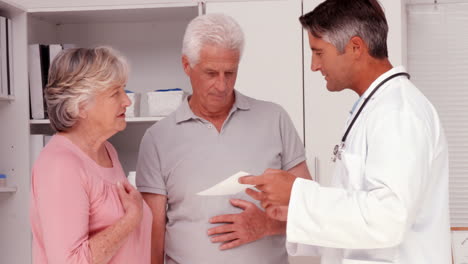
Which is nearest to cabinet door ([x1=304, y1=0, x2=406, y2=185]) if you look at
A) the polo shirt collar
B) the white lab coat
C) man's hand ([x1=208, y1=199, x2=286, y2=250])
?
the polo shirt collar

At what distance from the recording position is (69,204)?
58.9 inches

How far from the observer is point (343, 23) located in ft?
4.89

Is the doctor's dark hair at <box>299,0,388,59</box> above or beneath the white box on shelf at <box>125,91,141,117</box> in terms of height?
above

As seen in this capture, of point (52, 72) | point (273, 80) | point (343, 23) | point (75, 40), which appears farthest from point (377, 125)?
point (75, 40)

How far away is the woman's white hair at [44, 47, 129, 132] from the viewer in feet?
5.22

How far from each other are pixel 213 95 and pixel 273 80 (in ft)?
2.51

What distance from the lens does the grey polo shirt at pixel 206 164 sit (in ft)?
6.23

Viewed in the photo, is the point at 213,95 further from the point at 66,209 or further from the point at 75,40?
the point at 75,40

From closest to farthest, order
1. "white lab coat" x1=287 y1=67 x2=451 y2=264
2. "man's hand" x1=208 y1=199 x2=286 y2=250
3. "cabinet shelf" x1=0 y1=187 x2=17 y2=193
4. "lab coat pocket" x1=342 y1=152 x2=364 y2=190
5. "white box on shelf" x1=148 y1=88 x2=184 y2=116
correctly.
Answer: "white lab coat" x1=287 y1=67 x2=451 y2=264
"lab coat pocket" x1=342 y1=152 x2=364 y2=190
"man's hand" x1=208 y1=199 x2=286 y2=250
"cabinet shelf" x1=0 y1=187 x2=17 y2=193
"white box on shelf" x1=148 y1=88 x2=184 y2=116

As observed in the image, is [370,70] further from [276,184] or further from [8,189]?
[8,189]

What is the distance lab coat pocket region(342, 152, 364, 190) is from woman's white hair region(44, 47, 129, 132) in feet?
2.10

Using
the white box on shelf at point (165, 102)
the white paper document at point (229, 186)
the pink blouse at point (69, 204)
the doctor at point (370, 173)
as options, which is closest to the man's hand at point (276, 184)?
the doctor at point (370, 173)

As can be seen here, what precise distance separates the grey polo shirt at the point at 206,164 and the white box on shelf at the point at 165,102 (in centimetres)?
71

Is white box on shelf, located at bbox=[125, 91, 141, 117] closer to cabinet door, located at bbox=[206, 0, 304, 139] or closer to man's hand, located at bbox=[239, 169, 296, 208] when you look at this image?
cabinet door, located at bbox=[206, 0, 304, 139]
